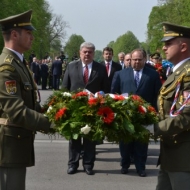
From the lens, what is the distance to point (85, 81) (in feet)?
26.7

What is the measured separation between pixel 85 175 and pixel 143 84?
1697mm

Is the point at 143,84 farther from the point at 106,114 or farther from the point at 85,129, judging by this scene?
the point at 85,129

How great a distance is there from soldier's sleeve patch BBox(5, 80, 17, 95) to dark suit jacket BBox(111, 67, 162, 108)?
12.9 feet

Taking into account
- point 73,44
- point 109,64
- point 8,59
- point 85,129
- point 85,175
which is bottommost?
point 85,175

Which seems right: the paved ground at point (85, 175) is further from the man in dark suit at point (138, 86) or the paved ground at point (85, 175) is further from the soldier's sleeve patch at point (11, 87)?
the soldier's sleeve patch at point (11, 87)

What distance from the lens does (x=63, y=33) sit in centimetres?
9181

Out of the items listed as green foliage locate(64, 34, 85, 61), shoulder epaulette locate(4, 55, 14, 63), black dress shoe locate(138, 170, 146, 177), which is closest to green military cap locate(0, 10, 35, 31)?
→ shoulder epaulette locate(4, 55, 14, 63)

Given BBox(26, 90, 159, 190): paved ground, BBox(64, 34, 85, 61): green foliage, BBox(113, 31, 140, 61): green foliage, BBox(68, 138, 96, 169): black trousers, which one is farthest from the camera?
BBox(113, 31, 140, 61): green foliage

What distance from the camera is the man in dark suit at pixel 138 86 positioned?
308 inches

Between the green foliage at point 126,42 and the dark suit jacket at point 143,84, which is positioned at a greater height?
the green foliage at point 126,42

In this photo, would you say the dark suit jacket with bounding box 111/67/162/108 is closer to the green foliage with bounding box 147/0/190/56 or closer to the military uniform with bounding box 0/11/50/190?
the military uniform with bounding box 0/11/50/190

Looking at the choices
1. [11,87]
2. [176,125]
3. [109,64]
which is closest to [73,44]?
[109,64]

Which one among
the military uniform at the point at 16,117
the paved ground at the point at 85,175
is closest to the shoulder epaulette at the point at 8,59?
the military uniform at the point at 16,117

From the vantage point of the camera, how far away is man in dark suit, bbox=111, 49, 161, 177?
783 cm
